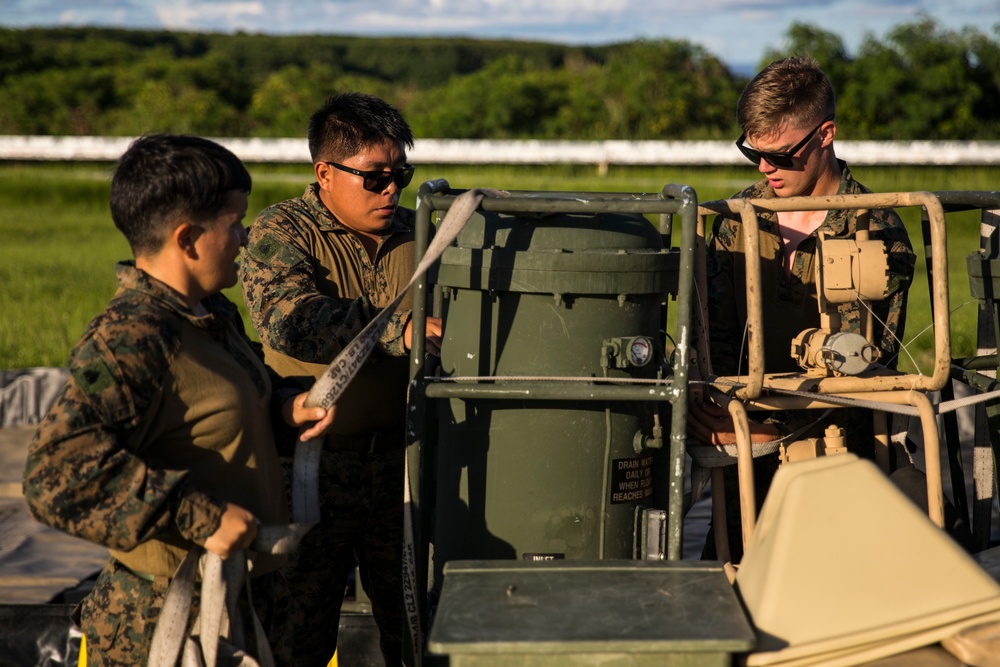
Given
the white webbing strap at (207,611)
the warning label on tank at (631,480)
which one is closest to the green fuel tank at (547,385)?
the warning label on tank at (631,480)

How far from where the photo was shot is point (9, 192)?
17.0 meters

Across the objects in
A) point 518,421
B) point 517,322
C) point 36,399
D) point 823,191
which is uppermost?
point 823,191

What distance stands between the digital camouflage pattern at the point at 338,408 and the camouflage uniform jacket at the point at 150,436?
2.21 ft

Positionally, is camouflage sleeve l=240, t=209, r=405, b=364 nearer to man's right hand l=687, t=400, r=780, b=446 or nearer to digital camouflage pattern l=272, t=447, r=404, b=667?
digital camouflage pattern l=272, t=447, r=404, b=667

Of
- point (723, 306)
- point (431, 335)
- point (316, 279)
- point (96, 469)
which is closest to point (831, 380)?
point (723, 306)

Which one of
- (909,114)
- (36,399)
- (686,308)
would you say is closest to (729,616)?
(686,308)

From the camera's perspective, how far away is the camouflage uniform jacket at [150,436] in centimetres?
222

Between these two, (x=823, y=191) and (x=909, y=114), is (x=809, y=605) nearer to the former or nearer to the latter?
(x=823, y=191)

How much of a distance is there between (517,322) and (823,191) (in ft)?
4.19

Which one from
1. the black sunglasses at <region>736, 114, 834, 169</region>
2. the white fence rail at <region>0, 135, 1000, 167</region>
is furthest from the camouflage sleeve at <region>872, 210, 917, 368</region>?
the white fence rail at <region>0, 135, 1000, 167</region>

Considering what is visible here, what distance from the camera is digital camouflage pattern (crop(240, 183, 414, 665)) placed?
3281 millimetres

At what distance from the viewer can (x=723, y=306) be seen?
3.56 m

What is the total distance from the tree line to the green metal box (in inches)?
581

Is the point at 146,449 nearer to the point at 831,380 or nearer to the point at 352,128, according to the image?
the point at 352,128
